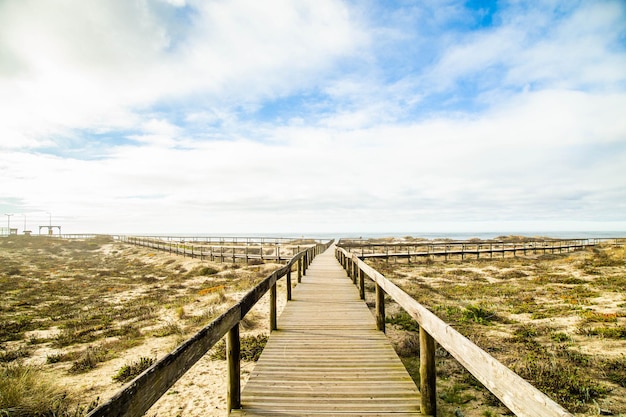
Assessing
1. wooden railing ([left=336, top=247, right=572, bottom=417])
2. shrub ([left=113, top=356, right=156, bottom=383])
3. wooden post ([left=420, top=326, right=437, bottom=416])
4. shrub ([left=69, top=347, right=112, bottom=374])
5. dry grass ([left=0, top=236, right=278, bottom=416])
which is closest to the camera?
wooden railing ([left=336, top=247, right=572, bottom=417])

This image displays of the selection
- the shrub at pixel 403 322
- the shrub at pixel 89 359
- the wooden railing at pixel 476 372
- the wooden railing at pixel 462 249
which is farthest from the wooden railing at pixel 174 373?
the wooden railing at pixel 462 249

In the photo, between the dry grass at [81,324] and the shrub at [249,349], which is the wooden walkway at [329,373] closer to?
the shrub at [249,349]

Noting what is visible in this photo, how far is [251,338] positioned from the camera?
8203 mm

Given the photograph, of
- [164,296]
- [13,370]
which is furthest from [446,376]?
[164,296]

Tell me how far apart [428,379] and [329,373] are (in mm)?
1580

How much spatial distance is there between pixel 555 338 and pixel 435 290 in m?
6.85

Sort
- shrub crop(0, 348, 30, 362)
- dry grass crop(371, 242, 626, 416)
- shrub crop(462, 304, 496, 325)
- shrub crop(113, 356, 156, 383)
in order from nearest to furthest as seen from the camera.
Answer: dry grass crop(371, 242, 626, 416) → shrub crop(113, 356, 156, 383) → shrub crop(0, 348, 30, 362) → shrub crop(462, 304, 496, 325)

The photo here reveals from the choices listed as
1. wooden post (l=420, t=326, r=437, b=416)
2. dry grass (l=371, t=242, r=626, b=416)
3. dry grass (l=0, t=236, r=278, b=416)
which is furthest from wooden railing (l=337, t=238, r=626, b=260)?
wooden post (l=420, t=326, r=437, b=416)

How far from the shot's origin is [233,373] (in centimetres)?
363

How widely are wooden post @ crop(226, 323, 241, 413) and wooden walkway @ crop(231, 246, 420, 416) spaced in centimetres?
12

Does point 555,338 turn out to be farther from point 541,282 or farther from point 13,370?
point 13,370

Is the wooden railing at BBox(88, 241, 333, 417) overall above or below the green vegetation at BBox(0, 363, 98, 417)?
above

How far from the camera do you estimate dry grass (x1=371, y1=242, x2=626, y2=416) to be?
4926mm

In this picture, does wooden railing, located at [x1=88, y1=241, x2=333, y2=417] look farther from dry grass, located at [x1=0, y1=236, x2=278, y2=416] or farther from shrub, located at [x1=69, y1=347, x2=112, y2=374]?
shrub, located at [x1=69, y1=347, x2=112, y2=374]
